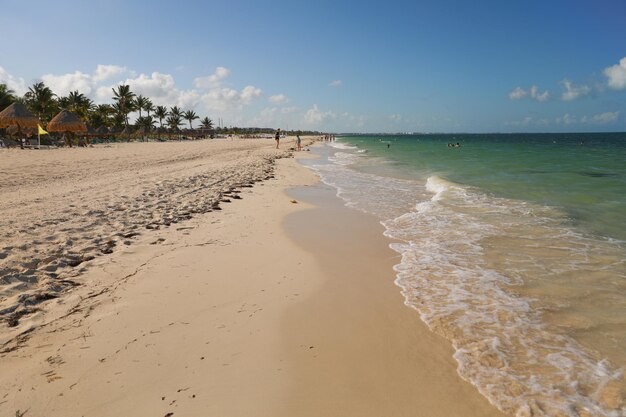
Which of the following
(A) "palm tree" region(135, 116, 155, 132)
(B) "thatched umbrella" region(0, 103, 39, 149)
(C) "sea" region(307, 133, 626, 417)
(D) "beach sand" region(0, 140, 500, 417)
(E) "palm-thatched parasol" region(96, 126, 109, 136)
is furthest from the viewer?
(A) "palm tree" region(135, 116, 155, 132)

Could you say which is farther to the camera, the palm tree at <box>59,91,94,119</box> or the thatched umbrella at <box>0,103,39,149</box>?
the palm tree at <box>59,91,94,119</box>

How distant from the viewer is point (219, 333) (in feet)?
11.8

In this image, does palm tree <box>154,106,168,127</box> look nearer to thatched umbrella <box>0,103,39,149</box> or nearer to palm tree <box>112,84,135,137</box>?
palm tree <box>112,84,135,137</box>

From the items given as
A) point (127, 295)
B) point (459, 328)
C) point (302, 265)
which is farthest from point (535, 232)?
point (127, 295)

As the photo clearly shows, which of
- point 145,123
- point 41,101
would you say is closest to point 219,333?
point 41,101

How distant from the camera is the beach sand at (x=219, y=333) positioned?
2701 millimetres

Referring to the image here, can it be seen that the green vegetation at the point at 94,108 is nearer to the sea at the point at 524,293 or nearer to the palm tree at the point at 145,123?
the palm tree at the point at 145,123

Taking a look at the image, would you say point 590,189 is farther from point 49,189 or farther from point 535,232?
point 49,189

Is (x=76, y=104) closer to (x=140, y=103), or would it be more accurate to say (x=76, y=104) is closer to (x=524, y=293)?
(x=140, y=103)

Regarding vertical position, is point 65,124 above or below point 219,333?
above

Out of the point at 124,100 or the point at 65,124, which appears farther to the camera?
the point at 124,100

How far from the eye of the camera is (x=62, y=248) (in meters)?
5.38

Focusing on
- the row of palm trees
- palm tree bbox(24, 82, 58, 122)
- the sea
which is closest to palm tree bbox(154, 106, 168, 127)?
the row of palm trees

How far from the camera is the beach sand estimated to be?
270cm
